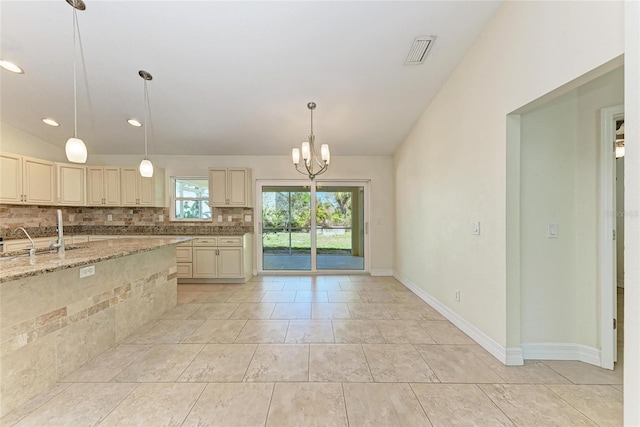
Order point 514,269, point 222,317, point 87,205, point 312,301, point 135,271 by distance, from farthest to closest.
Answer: point 87,205, point 312,301, point 222,317, point 135,271, point 514,269

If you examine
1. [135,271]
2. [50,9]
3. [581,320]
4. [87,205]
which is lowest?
[581,320]

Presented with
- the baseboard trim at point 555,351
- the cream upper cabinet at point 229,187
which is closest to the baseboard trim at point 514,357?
the baseboard trim at point 555,351

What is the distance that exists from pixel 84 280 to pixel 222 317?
4.69 feet

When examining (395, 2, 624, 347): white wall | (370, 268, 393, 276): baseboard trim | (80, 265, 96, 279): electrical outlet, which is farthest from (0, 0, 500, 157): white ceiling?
(370, 268, 393, 276): baseboard trim

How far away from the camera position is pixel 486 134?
2.36 m

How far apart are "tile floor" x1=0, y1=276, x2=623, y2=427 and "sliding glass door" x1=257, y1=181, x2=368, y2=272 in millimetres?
2452

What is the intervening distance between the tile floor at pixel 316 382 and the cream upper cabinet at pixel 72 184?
3418 mm

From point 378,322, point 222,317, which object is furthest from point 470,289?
point 222,317

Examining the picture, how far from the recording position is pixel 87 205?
4.72 m

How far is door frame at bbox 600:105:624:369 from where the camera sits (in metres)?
2.03

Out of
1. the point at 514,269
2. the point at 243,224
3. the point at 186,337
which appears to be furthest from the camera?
the point at 243,224

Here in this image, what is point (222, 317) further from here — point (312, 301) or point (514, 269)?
point (514, 269)

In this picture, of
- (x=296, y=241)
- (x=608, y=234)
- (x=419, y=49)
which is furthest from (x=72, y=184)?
(x=608, y=234)

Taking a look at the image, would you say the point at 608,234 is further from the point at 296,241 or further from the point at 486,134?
the point at 296,241
